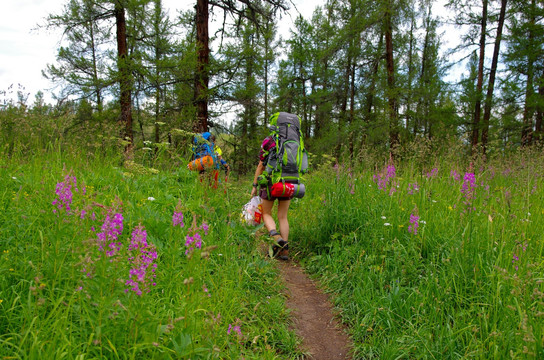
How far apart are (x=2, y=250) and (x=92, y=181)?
6.37 feet

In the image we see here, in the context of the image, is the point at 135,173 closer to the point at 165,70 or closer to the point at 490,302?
the point at 490,302

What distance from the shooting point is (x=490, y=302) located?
2.29 m

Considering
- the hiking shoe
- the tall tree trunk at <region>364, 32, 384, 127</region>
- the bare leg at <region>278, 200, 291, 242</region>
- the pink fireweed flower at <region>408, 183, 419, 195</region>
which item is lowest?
the hiking shoe

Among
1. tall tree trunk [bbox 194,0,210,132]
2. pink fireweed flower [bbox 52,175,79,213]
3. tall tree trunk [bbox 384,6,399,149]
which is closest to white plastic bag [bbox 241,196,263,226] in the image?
pink fireweed flower [bbox 52,175,79,213]

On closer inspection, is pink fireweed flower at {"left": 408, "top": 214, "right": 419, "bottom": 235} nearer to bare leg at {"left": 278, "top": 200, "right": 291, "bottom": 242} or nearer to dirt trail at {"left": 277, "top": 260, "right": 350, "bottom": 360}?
dirt trail at {"left": 277, "top": 260, "right": 350, "bottom": 360}

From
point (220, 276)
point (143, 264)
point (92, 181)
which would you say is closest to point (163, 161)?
point (92, 181)

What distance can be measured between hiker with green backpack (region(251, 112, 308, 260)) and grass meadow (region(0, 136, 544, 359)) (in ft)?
1.57

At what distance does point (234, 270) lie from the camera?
114 inches

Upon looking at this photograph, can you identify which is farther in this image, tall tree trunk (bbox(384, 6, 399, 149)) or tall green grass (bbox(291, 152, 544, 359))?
tall tree trunk (bbox(384, 6, 399, 149))

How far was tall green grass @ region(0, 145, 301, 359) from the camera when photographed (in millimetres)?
1477

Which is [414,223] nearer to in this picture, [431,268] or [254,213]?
[431,268]

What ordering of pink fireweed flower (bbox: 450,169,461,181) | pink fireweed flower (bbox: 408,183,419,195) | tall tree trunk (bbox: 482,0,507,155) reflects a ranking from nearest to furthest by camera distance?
pink fireweed flower (bbox: 408,183,419,195) < pink fireweed flower (bbox: 450,169,461,181) < tall tree trunk (bbox: 482,0,507,155)

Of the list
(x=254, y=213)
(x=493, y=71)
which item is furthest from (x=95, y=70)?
(x=493, y=71)

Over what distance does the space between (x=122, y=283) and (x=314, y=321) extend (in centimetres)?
200
